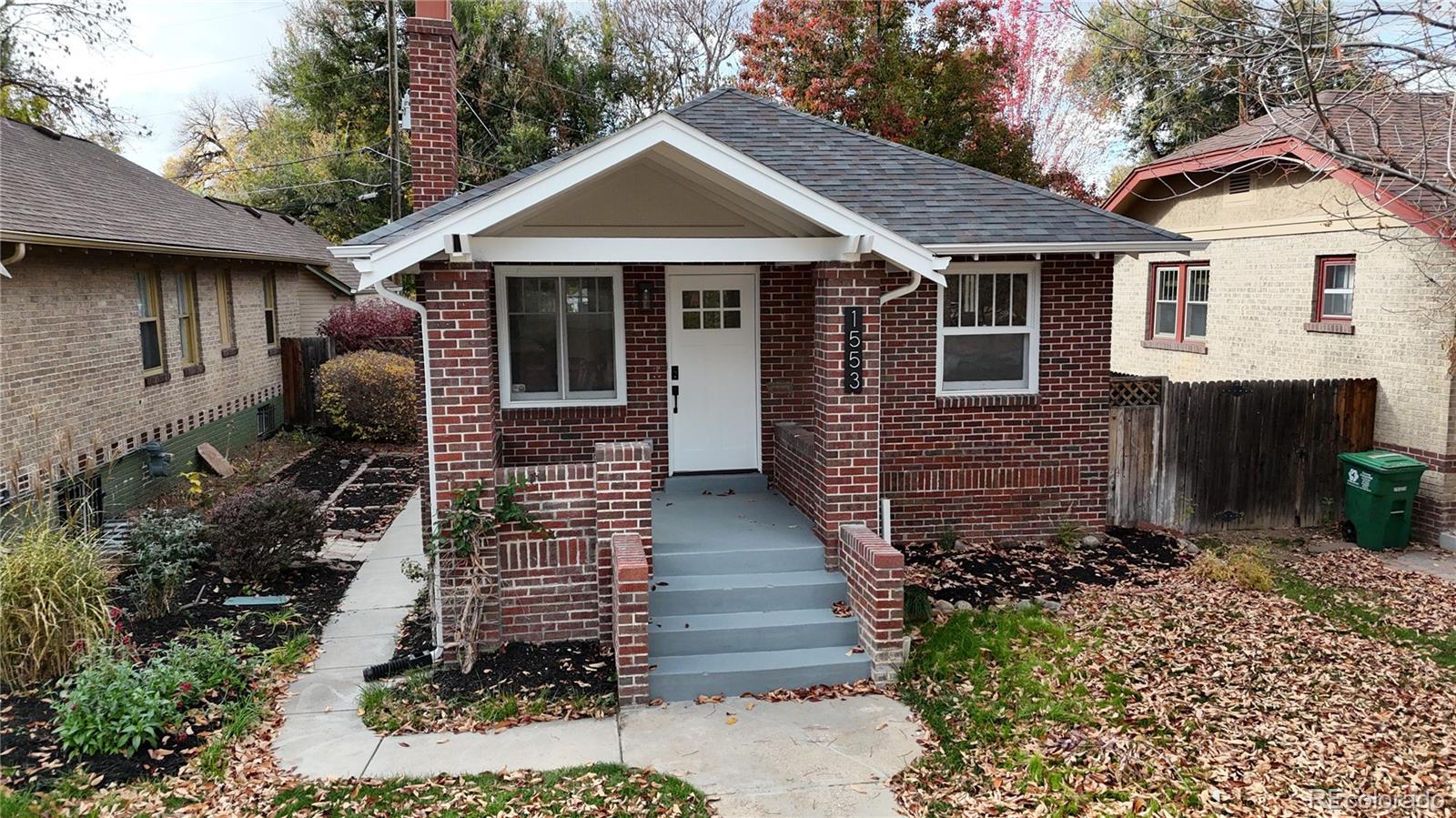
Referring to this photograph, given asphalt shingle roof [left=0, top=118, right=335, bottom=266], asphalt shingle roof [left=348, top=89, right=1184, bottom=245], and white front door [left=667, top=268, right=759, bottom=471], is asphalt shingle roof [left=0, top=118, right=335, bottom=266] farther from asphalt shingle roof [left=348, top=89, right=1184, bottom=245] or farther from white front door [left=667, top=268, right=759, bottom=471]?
asphalt shingle roof [left=348, top=89, right=1184, bottom=245]

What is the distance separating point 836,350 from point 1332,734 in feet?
14.0

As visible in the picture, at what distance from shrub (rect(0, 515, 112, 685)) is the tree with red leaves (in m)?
17.7

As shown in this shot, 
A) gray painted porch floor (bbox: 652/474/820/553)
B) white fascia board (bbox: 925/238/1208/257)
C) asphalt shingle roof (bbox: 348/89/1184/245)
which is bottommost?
gray painted porch floor (bbox: 652/474/820/553)

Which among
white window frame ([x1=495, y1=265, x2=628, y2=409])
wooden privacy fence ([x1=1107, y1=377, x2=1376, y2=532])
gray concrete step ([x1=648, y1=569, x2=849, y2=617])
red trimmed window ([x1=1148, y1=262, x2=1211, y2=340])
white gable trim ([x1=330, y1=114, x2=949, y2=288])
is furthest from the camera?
red trimmed window ([x1=1148, y1=262, x2=1211, y2=340])

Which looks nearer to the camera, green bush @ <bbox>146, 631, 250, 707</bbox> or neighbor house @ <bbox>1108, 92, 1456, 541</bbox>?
green bush @ <bbox>146, 631, 250, 707</bbox>

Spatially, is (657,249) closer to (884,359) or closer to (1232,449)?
(884,359)

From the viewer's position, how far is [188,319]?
48.6 ft

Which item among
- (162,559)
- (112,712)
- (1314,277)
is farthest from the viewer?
(1314,277)

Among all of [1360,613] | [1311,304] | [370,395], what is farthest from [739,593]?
[370,395]

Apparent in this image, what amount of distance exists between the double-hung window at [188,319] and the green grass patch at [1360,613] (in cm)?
1486

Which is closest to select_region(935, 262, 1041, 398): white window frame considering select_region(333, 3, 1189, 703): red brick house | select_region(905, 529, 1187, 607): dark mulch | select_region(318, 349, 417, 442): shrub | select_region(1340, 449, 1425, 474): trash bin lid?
select_region(333, 3, 1189, 703): red brick house

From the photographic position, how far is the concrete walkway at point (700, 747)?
218 inches

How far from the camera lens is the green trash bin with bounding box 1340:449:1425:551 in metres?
10.4

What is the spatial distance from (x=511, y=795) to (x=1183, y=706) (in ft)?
14.4
